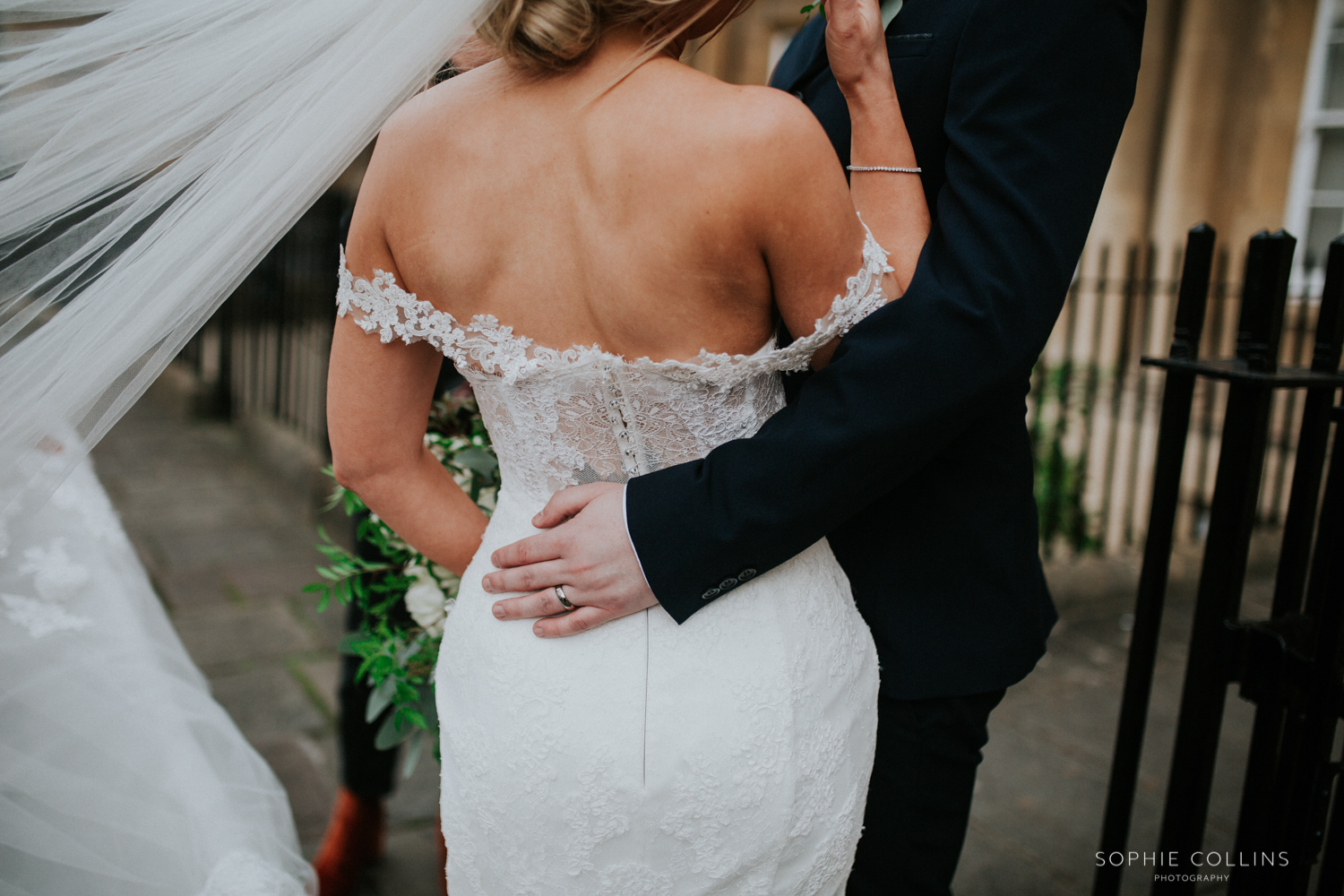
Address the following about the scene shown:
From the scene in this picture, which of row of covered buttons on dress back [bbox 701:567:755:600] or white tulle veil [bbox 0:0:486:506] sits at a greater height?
white tulle veil [bbox 0:0:486:506]

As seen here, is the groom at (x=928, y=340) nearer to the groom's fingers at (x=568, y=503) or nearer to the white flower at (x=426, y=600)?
the groom's fingers at (x=568, y=503)

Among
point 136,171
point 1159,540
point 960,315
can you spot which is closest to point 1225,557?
point 1159,540

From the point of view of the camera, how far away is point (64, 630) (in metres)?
1.88

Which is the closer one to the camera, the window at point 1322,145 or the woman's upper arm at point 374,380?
the woman's upper arm at point 374,380

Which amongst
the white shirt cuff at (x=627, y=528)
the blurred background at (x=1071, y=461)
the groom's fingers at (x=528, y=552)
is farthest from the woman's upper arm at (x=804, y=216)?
the blurred background at (x=1071, y=461)

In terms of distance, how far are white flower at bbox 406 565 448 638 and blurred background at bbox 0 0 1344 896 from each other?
4.21 feet

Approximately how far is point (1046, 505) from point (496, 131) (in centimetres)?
453

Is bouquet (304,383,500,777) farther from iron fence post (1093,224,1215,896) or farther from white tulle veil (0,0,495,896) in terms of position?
iron fence post (1093,224,1215,896)

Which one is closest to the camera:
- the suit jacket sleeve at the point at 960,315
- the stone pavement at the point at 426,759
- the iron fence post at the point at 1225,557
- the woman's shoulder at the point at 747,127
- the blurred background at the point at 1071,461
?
the woman's shoulder at the point at 747,127

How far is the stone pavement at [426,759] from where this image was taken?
10.2 feet

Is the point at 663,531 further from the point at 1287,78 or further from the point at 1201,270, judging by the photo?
the point at 1287,78

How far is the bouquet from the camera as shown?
2.02 m

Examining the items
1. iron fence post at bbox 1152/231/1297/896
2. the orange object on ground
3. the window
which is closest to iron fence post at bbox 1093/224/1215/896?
iron fence post at bbox 1152/231/1297/896

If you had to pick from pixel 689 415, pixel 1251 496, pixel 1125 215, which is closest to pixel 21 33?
pixel 689 415
